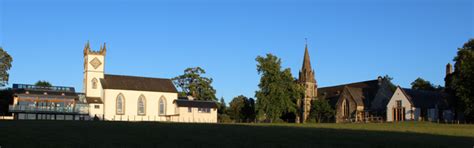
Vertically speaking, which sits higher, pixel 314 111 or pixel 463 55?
pixel 463 55

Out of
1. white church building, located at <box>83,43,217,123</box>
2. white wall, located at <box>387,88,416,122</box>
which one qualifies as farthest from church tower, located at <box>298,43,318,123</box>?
white wall, located at <box>387,88,416,122</box>

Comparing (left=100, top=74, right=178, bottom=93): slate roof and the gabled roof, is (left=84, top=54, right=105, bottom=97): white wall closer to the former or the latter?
(left=100, top=74, right=178, bottom=93): slate roof

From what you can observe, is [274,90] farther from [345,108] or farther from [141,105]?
[141,105]

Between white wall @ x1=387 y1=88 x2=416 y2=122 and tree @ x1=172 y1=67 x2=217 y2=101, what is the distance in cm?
3688

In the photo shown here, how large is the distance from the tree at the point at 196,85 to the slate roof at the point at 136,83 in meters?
10.6

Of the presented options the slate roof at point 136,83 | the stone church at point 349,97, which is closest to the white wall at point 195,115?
the slate roof at point 136,83

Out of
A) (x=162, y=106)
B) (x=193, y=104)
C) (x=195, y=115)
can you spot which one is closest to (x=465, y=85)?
(x=195, y=115)

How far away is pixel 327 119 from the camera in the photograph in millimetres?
99688

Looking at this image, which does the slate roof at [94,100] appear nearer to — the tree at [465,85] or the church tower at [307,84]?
the church tower at [307,84]

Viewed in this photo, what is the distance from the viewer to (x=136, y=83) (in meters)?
99.7

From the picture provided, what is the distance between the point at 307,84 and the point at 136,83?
3038 cm

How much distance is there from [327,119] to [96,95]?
3776 cm

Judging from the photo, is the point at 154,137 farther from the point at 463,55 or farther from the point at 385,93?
the point at 385,93

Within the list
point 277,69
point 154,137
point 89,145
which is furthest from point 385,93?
point 89,145
